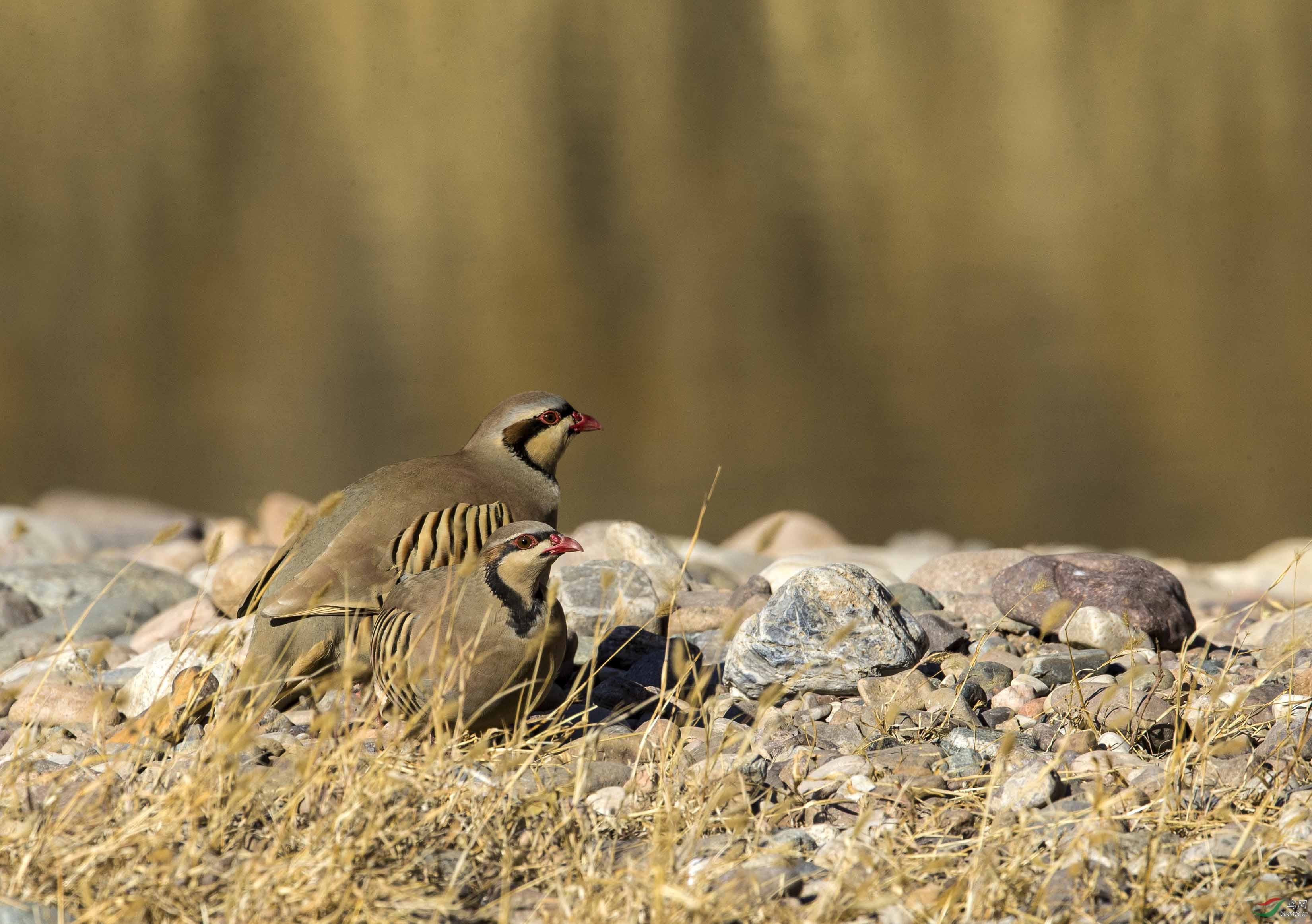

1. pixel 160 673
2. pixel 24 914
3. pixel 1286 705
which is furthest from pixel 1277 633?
pixel 24 914

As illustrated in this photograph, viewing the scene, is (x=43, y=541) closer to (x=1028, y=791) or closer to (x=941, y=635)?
(x=941, y=635)

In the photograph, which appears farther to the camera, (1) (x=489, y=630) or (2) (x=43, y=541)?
(2) (x=43, y=541)

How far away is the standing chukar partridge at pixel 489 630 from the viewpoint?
2850 mm

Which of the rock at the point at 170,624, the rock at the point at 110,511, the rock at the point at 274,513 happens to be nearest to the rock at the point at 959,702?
the rock at the point at 170,624

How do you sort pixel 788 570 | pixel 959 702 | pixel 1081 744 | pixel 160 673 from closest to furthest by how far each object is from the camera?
pixel 1081 744 < pixel 959 702 < pixel 160 673 < pixel 788 570

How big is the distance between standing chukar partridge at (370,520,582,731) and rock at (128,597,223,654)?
5.53ft

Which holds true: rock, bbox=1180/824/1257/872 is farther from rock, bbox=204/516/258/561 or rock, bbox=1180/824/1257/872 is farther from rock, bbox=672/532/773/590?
rock, bbox=204/516/258/561

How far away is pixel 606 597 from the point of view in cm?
395

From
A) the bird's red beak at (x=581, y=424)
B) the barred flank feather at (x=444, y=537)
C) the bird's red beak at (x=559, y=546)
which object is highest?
the bird's red beak at (x=581, y=424)

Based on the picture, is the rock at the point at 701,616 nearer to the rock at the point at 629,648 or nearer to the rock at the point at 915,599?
the rock at the point at 629,648

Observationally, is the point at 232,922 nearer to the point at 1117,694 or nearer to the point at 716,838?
the point at 716,838

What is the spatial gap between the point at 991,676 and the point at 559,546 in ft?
4.28

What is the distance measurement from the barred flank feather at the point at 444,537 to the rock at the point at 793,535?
3122 millimetres

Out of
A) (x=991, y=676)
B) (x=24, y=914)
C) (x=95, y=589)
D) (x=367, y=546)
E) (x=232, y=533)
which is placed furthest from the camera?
(x=232, y=533)
